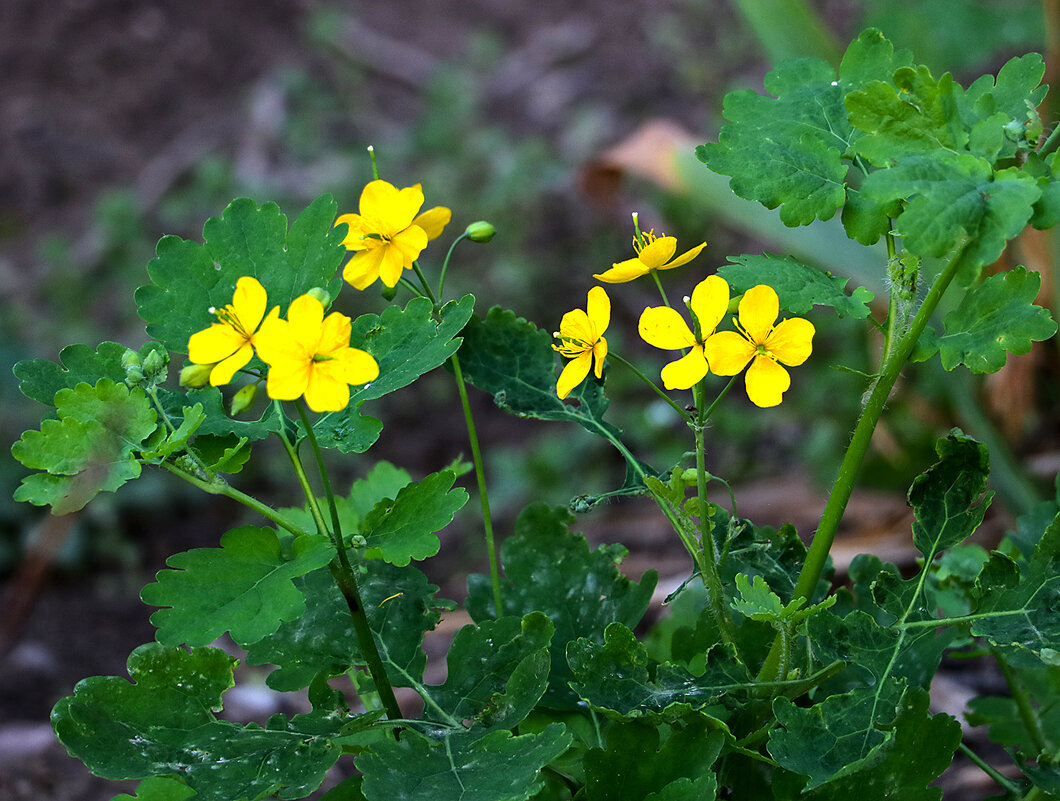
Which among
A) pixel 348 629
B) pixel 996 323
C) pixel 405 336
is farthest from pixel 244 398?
pixel 996 323

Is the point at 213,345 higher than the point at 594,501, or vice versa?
the point at 213,345

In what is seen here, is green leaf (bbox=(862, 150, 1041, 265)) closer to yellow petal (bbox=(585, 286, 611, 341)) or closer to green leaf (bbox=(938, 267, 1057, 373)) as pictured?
green leaf (bbox=(938, 267, 1057, 373))

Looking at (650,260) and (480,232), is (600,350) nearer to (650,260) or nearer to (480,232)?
(650,260)

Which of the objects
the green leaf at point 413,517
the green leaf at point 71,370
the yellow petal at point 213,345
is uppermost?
the yellow petal at point 213,345

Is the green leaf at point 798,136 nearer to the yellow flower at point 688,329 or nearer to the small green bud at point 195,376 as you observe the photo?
the yellow flower at point 688,329

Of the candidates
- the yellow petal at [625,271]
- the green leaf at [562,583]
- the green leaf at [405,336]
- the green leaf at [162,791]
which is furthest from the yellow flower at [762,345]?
the green leaf at [162,791]

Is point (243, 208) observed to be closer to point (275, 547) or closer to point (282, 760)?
point (275, 547)
